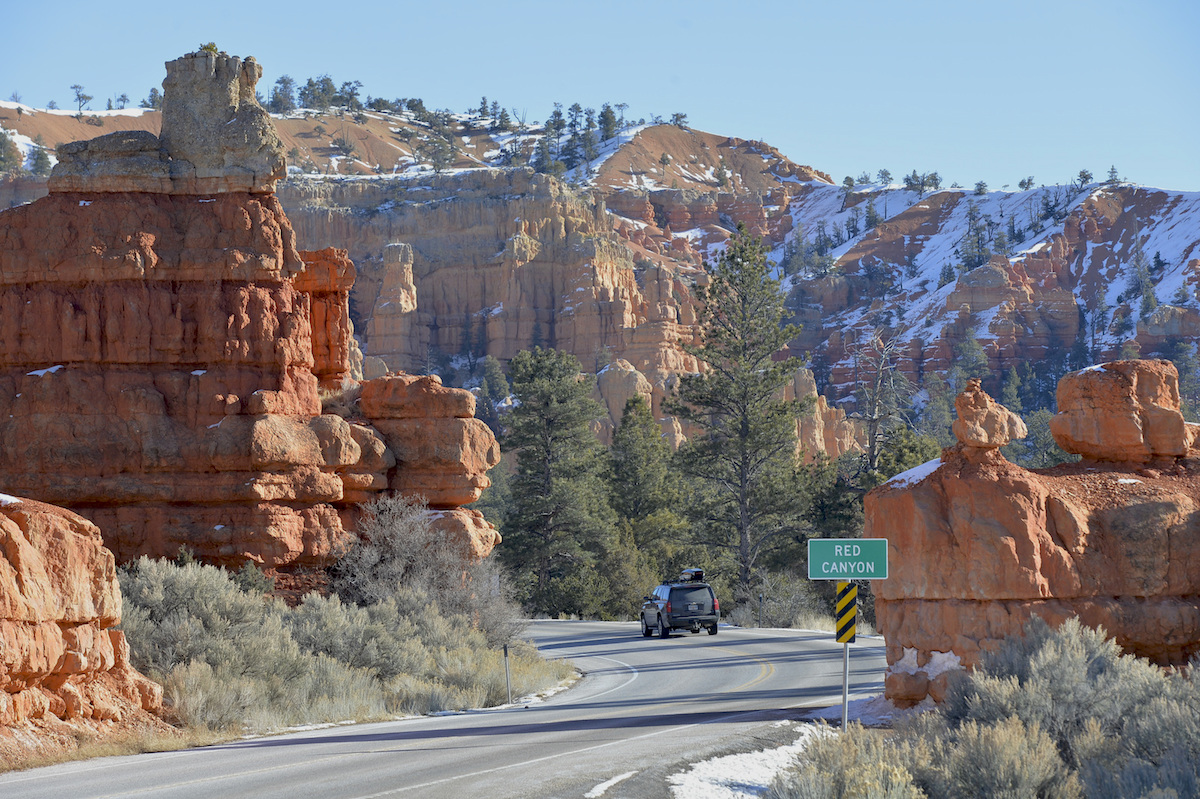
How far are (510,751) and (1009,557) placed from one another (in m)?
6.37

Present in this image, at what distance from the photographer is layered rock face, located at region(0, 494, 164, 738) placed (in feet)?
42.2

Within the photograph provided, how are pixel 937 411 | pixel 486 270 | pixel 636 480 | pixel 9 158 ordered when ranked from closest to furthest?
1. pixel 636 480
2. pixel 937 411
3. pixel 486 270
4. pixel 9 158

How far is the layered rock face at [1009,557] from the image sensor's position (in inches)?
572

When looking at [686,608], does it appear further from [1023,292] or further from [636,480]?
[1023,292]

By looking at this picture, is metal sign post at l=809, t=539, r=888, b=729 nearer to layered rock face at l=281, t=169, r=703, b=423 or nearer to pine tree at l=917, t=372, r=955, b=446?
pine tree at l=917, t=372, r=955, b=446

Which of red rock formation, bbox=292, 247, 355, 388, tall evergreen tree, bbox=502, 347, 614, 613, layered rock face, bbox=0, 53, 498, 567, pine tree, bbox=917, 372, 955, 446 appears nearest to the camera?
layered rock face, bbox=0, 53, 498, 567

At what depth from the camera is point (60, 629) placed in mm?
13734

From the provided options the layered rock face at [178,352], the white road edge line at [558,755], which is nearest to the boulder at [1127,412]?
the white road edge line at [558,755]

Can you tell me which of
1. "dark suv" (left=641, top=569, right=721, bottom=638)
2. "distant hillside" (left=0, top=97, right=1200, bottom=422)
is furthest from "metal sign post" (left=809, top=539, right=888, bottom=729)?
"distant hillside" (left=0, top=97, right=1200, bottom=422)

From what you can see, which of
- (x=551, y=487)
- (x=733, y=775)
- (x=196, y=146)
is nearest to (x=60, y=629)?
(x=733, y=775)

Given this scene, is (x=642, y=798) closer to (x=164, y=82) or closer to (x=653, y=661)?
(x=653, y=661)

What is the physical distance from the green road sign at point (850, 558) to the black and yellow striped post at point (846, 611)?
383mm

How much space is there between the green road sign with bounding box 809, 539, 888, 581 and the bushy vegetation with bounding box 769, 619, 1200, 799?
1433 mm

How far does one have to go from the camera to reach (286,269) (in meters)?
25.5
